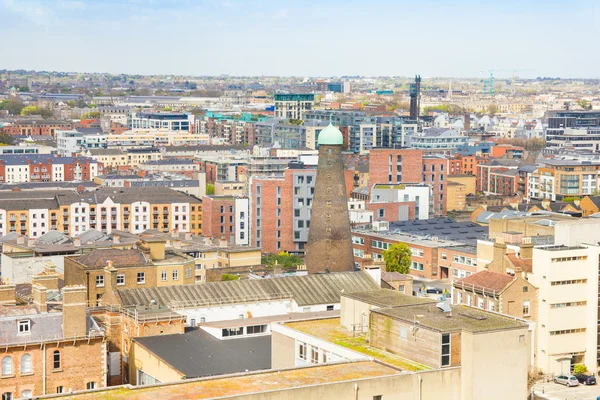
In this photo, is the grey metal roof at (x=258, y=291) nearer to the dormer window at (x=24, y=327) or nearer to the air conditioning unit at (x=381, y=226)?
the dormer window at (x=24, y=327)

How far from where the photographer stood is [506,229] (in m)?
70.2

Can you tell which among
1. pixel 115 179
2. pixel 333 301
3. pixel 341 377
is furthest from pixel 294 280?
pixel 115 179

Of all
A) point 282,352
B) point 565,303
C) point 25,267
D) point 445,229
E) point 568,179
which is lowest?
point 445,229

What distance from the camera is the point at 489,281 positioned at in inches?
2168

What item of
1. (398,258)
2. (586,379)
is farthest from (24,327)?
(398,258)

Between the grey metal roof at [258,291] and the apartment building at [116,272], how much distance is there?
427 centimetres

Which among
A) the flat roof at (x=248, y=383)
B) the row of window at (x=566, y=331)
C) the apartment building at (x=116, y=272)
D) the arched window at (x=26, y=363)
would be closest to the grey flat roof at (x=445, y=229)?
the row of window at (x=566, y=331)

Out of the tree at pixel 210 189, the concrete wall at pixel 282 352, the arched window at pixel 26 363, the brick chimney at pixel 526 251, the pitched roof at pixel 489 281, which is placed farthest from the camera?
the tree at pixel 210 189

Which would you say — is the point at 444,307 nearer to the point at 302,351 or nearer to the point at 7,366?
the point at 302,351

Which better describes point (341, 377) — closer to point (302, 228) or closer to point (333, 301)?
point (333, 301)

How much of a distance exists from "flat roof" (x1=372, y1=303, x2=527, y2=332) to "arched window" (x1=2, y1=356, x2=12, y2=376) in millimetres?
12683

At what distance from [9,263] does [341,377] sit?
129 feet

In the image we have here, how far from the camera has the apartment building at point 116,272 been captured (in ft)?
180

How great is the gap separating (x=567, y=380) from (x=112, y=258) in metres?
22.1
